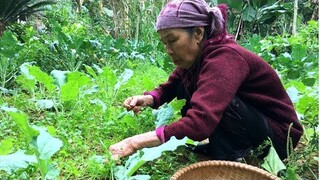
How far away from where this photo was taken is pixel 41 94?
9.31ft

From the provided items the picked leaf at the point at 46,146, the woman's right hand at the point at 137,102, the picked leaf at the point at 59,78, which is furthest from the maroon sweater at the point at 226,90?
the picked leaf at the point at 59,78

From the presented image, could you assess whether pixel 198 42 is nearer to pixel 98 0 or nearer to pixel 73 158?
pixel 73 158

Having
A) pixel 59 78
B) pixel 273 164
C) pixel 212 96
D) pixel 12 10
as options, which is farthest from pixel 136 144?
pixel 12 10

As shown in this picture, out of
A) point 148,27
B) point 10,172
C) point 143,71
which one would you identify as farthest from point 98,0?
point 10,172

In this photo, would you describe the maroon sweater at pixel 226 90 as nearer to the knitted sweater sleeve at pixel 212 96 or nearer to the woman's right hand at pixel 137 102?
the knitted sweater sleeve at pixel 212 96

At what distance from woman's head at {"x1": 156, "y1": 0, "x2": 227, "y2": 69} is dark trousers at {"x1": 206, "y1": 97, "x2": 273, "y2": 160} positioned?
30 cm

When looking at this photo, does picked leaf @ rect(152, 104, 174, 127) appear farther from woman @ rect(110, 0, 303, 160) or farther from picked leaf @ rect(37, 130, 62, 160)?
picked leaf @ rect(37, 130, 62, 160)

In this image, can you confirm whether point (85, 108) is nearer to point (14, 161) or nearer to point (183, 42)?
point (183, 42)

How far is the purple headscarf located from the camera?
1.75 m

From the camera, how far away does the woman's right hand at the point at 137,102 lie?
2.15 m

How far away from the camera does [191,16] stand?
176cm

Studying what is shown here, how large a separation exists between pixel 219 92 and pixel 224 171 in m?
0.32

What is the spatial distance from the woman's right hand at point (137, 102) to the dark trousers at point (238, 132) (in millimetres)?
483

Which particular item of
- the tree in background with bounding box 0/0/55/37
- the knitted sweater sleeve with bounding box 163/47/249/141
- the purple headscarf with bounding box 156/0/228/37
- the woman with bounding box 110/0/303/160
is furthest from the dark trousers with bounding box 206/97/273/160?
the tree in background with bounding box 0/0/55/37
